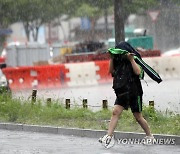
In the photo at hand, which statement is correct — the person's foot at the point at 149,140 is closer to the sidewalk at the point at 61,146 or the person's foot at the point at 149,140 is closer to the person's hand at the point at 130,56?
the sidewalk at the point at 61,146

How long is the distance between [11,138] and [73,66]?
14.1 metres

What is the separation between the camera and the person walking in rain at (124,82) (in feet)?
35.3

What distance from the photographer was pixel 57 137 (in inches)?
499

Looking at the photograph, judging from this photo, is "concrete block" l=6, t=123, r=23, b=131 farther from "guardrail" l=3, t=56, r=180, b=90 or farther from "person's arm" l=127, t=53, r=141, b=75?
"guardrail" l=3, t=56, r=180, b=90

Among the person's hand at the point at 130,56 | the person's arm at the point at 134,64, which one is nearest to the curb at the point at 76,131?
the person's arm at the point at 134,64

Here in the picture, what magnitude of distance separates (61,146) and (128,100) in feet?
4.93

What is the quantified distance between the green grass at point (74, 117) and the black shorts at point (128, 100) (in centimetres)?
108

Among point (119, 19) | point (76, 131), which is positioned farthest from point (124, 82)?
point (119, 19)

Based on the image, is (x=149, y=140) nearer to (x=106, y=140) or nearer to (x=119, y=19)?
(x=106, y=140)

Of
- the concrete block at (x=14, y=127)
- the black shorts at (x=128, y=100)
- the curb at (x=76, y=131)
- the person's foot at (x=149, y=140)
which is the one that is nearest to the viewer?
the black shorts at (x=128, y=100)

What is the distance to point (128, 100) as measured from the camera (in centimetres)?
1085

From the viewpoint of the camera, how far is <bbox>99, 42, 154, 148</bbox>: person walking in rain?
10.8m

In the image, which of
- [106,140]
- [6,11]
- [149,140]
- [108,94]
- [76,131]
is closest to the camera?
[106,140]

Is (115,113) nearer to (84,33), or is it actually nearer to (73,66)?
(73,66)
